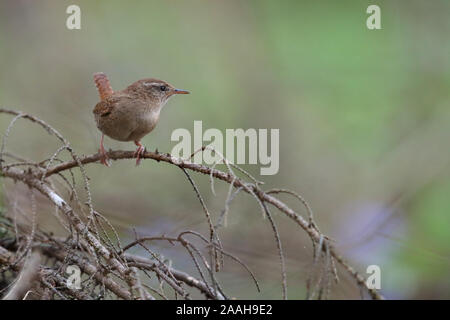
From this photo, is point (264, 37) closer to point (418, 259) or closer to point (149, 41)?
point (149, 41)

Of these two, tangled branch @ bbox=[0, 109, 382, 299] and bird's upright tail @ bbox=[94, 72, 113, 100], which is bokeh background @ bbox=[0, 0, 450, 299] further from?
tangled branch @ bbox=[0, 109, 382, 299]

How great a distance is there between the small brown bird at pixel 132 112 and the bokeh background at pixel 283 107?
947 millimetres

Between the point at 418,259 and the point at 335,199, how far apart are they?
1267 mm

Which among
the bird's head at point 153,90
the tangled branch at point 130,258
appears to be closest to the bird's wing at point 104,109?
the bird's head at point 153,90

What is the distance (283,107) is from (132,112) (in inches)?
130

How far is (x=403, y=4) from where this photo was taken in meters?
7.34

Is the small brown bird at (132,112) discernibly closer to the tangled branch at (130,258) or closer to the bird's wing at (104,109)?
the bird's wing at (104,109)

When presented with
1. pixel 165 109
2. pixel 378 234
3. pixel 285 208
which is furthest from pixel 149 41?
pixel 285 208

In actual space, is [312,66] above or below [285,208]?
above

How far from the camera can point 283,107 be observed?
6.82 meters

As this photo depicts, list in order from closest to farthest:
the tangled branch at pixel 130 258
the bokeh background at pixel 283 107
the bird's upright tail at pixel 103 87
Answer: the tangled branch at pixel 130 258, the bird's upright tail at pixel 103 87, the bokeh background at pixel 283 107

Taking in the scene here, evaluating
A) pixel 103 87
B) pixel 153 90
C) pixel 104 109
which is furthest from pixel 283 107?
pixel 104 109

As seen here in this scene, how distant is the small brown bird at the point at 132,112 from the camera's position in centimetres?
382

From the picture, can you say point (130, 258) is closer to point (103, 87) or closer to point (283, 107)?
point (103, 87)
